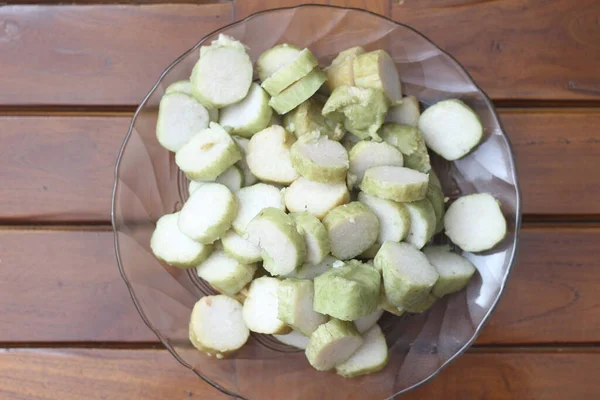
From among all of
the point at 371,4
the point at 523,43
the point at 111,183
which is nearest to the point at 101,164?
the point at 111,183

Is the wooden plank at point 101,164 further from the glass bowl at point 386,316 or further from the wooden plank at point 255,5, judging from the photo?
the wooden plank at point 255,5

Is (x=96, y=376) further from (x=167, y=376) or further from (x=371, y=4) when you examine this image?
(x=371, y=4)

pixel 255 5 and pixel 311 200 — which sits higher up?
pixel 255 5

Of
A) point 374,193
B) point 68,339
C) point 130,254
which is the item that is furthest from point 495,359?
point 68,339

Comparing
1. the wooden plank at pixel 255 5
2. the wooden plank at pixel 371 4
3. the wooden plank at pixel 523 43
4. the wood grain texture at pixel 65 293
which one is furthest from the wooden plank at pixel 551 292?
the wood grain texture at pixel 65 293

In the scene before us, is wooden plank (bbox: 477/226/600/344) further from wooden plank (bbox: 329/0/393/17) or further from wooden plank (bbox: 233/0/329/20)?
wooden plank (bbox: 233/0/329/20)

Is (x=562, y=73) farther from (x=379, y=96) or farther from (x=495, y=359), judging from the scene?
(x=495, y=359)
